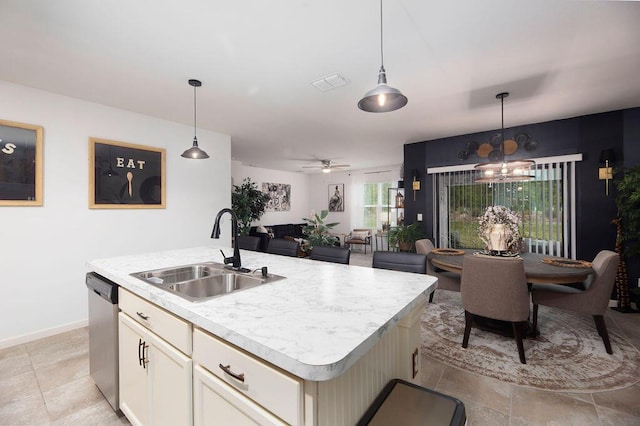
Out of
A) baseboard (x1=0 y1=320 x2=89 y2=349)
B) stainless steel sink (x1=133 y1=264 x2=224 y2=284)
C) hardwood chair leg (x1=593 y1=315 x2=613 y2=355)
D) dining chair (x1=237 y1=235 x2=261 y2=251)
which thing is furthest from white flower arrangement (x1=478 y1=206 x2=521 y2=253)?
baseboard (x1=0 y1=320 x2=89 y2=349)

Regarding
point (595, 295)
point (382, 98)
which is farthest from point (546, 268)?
point (382, 98)

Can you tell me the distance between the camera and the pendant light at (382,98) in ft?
4.91

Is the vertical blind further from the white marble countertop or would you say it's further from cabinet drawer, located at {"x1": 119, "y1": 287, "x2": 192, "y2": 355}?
cabinet drawer, located at {"x1": 119, "y1": 287, "x2": 192, "y2": 355}

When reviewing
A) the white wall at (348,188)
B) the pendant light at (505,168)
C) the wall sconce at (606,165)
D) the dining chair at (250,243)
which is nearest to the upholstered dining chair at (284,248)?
the dining chair at (250,243)

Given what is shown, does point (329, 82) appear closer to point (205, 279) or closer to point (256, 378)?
point (205, 279)

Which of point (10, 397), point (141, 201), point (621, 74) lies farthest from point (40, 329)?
point (621, 74)

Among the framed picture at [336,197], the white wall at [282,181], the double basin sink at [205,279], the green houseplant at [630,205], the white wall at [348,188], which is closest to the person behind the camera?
the double basin sink at [205,279]

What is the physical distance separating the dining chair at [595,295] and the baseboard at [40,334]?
4.68m

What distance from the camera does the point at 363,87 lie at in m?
2.78

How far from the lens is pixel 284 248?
281cm

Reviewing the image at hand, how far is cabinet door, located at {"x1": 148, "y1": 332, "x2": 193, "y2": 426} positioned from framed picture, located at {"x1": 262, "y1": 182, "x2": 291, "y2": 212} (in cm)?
673

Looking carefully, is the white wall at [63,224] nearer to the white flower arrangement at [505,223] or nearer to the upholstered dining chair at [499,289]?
the upholstered dining chair at [499,289]

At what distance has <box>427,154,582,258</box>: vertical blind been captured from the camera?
3895 millimetres

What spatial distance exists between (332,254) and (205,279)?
105 centimetres
